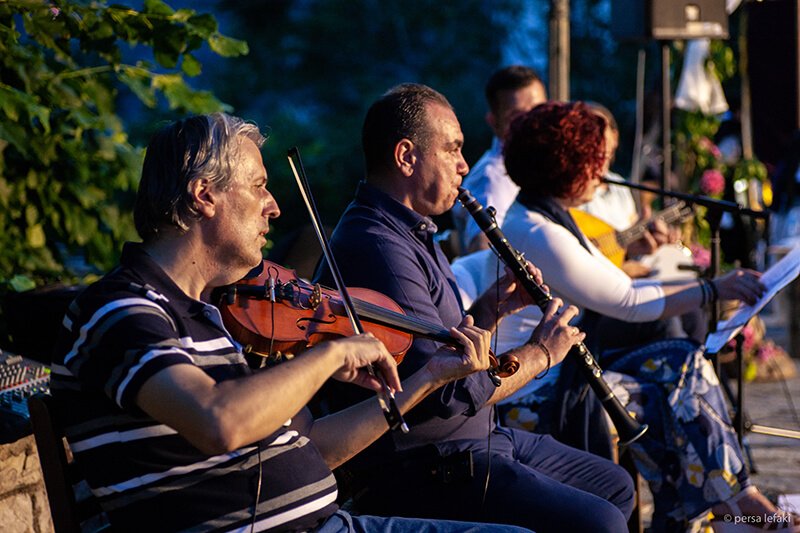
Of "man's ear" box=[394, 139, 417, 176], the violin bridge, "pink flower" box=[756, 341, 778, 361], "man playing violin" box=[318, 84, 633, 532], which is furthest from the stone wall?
"pink flower" box=[756, 341, 778, 361]

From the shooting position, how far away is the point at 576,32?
16375 mm

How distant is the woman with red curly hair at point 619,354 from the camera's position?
340cm

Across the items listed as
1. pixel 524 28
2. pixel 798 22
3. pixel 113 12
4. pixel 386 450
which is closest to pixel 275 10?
pixel 524 28

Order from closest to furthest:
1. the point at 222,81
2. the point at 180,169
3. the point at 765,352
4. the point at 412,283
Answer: the point at 180,169
the point at 412,283
the point at 765,352
the point at 222,81

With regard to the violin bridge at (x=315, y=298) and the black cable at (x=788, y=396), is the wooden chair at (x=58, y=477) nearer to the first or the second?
the violin bridge at (x=315, y=298)

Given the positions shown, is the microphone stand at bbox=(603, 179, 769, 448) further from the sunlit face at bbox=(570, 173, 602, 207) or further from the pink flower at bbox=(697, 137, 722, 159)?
the pink flower at bbox=(697, 137, 722, 159)

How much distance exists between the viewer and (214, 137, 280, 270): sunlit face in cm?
209

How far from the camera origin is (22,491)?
2.85m

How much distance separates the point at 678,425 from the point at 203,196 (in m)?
2.02

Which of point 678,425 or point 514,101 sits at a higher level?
point 514,101

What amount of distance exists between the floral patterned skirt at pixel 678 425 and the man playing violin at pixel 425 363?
493mm

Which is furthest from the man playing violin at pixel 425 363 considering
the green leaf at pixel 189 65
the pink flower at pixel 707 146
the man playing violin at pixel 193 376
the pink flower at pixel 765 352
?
the pink flower at pixel 707 146

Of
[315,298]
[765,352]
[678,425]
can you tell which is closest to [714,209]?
[678,425]

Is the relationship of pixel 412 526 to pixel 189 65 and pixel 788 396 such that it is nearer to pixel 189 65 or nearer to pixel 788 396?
pixel 189 65
